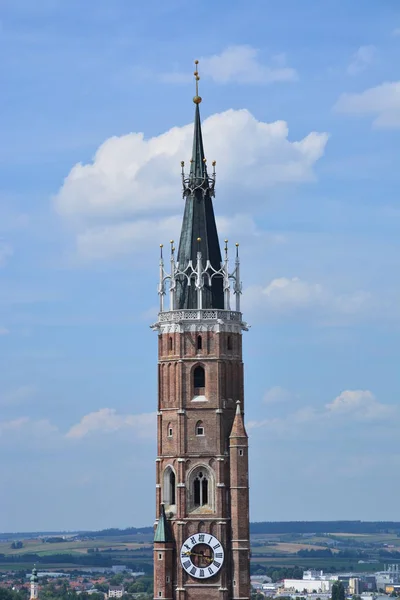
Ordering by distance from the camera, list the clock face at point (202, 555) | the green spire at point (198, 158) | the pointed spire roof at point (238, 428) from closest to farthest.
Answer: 1. the clock face at point (202, 555)
2. the pointed spire roof at point (238, 428)
3. the green spire at point (198, 158)

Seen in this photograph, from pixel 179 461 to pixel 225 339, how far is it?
407 inches

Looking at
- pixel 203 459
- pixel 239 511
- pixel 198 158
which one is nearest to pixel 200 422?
pixel 203 459

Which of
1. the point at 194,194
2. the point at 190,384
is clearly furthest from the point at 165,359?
the point at 194,194

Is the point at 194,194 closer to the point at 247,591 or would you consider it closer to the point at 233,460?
the point at 233,460

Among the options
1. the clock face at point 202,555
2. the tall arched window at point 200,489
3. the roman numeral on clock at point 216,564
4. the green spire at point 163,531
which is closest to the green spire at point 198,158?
the tall arched window at point 200,489

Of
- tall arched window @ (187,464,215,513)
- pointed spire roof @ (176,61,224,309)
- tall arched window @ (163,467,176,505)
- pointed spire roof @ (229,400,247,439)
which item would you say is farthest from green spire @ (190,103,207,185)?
tall arched window @ (163,467,176,505)

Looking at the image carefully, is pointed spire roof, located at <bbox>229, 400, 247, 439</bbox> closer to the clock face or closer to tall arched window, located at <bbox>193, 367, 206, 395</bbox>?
tall arched window, located at <bbox>193, 367, 206, 395</bbox>

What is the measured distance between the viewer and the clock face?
133 metres

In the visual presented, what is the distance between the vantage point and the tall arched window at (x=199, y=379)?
443 feet

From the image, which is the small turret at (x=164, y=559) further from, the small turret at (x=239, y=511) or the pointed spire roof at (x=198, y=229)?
the pointed spire roof at (x=198, y=229)

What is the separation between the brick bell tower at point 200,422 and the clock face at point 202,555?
0.08 meters

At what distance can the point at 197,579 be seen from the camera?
133 metres

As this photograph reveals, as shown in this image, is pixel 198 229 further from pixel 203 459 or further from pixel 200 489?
pixel 200 489

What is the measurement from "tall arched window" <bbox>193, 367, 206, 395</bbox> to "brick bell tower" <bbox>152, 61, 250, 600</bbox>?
0.08 metres
